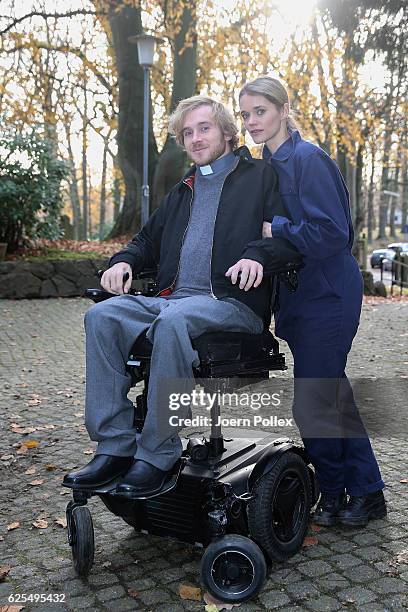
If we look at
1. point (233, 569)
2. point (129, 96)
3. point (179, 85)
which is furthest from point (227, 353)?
point (129, 96)

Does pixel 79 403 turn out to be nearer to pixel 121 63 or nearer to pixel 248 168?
pixel 248 168

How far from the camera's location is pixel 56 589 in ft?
9.27

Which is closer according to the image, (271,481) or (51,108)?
(271,481)

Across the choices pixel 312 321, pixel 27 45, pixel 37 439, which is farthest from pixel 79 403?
pixel 27 45

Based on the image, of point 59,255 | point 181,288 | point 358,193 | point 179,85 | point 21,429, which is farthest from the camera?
point 358,193

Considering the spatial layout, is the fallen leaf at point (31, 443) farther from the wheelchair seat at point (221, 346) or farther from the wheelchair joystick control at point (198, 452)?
the wheelchair seat at point (221, 346)

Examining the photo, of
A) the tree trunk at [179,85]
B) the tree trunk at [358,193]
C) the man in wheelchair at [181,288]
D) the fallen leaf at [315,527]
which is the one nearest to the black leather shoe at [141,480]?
the man in wheelchair at [181,288]

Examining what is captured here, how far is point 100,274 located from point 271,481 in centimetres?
118

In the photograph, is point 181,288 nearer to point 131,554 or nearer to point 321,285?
point 321,285

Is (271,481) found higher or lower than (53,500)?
higher

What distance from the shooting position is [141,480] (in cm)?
269

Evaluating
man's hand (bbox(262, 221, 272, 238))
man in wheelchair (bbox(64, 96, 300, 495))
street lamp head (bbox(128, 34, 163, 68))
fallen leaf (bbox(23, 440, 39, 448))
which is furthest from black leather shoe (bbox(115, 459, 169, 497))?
street lamp head (bbox(128, 34, 163, 68))

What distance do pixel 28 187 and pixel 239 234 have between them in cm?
1025

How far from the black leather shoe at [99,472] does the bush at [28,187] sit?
10.2 metres
